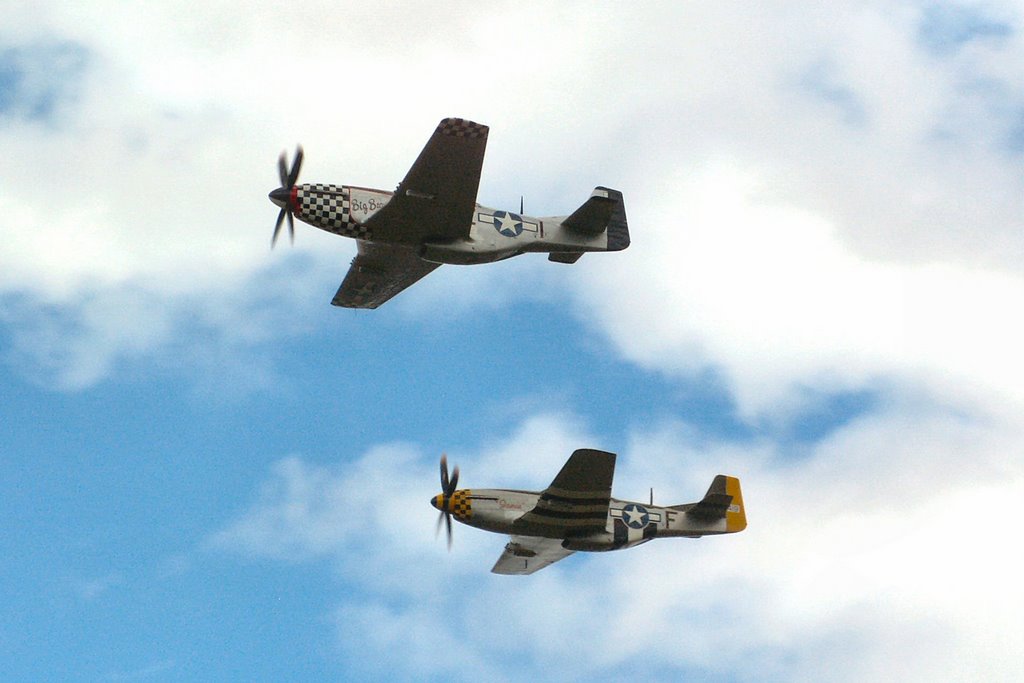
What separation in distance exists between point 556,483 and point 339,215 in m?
12.2

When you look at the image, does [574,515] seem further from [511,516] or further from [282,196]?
[282,196]

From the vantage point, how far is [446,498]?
50.1 m

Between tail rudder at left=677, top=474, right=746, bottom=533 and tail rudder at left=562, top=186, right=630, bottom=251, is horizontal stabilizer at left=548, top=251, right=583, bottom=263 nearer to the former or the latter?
tail rudder at left=562, top=186, right=630, bottom=251

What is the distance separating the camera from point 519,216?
4784 centimetres

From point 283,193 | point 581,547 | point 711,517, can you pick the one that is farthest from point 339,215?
point 711,517

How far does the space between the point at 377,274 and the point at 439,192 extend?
7328 mm

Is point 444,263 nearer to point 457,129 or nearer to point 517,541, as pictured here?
point 457,129

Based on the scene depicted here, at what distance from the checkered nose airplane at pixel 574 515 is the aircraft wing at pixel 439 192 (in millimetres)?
9342

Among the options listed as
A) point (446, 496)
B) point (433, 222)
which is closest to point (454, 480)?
point (446, 496)

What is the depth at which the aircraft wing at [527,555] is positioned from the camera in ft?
173

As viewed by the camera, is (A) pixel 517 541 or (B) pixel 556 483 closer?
(B) pixel 556 483

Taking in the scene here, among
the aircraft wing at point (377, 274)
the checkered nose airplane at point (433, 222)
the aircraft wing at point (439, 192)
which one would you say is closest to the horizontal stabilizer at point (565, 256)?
the checkered nose airplane at point (433, 222)

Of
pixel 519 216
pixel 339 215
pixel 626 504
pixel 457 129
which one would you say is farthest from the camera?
pixel 626 504

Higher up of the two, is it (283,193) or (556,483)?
(283,193)
